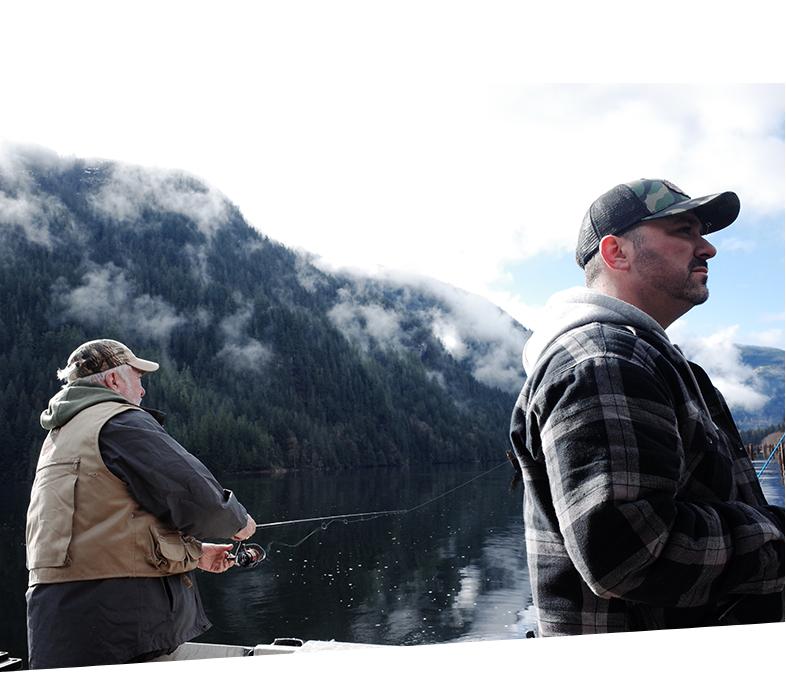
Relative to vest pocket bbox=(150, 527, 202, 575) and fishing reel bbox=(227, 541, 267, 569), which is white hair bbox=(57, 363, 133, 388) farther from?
fishing reel bbox=(227, 541, 267, 569)

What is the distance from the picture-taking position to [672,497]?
35.1 inches

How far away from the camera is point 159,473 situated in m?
1.48

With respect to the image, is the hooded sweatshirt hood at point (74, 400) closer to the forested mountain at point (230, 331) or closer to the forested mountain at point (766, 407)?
the forested mountain at point (766, 407)

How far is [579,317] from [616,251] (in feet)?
0.65

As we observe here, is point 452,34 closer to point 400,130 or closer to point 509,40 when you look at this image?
point 509,40

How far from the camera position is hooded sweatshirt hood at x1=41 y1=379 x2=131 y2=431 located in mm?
1545

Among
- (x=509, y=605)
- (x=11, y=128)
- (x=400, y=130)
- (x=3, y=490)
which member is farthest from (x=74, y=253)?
(x=400, y=130)

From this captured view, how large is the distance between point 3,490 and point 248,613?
671 inches

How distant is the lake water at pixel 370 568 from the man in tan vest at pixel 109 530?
30.0 ft

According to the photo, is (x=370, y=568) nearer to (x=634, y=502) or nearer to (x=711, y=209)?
(x=711, y=209)

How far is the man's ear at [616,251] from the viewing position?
1146mm

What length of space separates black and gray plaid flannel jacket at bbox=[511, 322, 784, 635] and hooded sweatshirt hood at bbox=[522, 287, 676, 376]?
0.09ft

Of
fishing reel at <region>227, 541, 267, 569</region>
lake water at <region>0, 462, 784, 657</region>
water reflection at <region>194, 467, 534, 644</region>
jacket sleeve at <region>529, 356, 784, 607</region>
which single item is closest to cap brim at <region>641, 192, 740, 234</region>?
jacket sleeve at <region>529, 356, 784, 607</region>

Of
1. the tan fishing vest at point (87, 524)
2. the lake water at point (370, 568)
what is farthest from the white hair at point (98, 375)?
the lake water at point (370, 568)
